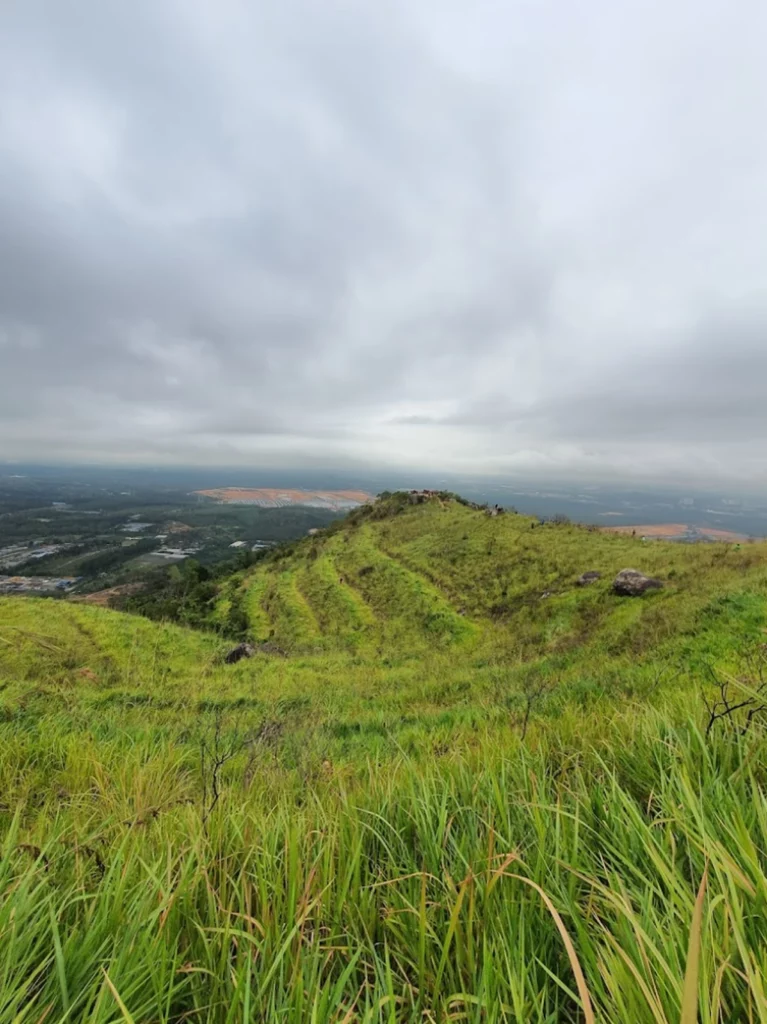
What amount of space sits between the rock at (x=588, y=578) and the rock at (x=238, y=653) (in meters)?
11.8

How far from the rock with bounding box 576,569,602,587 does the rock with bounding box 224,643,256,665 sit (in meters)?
11.8

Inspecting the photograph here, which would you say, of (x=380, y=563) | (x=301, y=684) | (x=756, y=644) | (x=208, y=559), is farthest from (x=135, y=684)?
(x=208, y=559)

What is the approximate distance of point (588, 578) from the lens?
1501 cm

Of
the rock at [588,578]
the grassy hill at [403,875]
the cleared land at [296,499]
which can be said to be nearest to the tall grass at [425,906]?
the grassy hill at [403,875]

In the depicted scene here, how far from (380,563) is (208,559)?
6673 centimetres

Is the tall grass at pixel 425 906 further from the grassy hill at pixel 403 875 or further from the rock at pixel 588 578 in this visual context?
the rock at pixel 588 578

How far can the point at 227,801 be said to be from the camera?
2.12 metres

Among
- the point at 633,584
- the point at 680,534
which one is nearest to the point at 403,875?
the point at 633,584

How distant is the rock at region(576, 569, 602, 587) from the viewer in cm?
1477

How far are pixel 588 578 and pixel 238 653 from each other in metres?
12.5

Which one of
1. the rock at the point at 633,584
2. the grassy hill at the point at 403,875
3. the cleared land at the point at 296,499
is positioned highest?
the grassy hill at the point at 403,875

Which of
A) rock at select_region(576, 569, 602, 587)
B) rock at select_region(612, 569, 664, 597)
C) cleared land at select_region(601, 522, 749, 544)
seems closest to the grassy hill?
rock at select_region(612, 569, 664, 597)

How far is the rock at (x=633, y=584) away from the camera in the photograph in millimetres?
11703

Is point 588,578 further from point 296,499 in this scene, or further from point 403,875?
point 296,499
